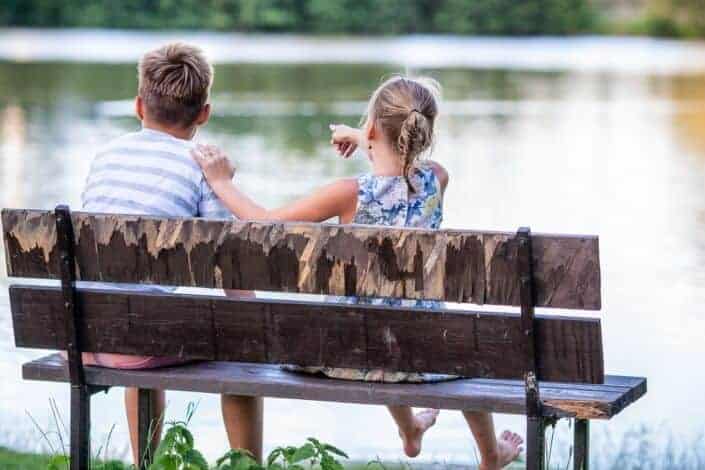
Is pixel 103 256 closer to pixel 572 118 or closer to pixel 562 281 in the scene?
pixel 562 281

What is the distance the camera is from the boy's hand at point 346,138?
4.50m

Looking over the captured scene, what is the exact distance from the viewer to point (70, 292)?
4078mm

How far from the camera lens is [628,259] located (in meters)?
10.0

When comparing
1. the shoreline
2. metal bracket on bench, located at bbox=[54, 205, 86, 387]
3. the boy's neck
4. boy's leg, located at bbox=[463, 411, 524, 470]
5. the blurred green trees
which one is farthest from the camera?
the blurred green trees

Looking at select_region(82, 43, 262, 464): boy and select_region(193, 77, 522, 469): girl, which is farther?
select_region(82, 43, 262, 464): boy

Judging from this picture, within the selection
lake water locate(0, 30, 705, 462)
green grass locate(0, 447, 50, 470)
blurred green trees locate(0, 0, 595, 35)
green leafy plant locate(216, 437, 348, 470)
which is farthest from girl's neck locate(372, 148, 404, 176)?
blurred green trees locate(0, 0, 595, 35)

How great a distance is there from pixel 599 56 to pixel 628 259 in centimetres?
3099

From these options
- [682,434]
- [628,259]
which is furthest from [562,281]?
[628,259]

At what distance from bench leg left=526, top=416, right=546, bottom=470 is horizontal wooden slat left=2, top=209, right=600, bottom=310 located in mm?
299

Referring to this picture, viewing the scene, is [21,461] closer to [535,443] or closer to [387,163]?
[387,163]

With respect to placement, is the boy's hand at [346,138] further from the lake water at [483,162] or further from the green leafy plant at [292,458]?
the lake water at [483,162]

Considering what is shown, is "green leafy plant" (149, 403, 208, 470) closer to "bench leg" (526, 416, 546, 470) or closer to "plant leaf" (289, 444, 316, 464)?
"plant leaf" (289, 444, 316, 464)

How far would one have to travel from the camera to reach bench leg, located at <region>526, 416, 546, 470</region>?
377cm

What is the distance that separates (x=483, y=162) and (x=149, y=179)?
11455 mm
